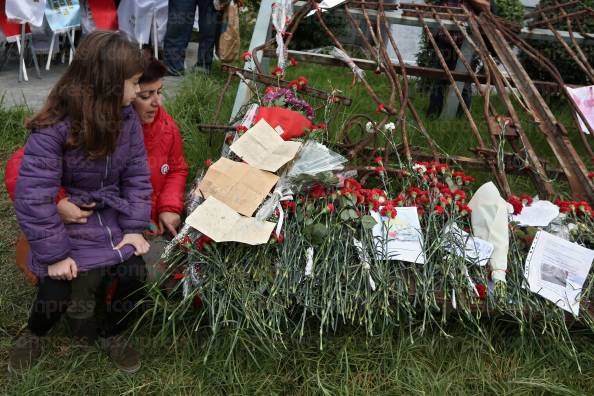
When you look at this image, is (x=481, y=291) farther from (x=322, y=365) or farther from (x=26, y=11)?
(x=26, y=11)

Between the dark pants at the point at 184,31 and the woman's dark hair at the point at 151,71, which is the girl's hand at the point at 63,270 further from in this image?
the dark pants at the point at 184,31

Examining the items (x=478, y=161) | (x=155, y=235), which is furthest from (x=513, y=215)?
(x=155, y=235)

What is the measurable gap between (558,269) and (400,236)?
2.35 ft

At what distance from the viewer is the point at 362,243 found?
92.4 inches

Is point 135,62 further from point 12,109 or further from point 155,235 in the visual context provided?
point 12,109

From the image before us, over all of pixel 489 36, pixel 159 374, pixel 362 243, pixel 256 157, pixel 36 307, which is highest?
pixel 489 36

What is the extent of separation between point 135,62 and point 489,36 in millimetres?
2972

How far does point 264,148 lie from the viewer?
2604mm

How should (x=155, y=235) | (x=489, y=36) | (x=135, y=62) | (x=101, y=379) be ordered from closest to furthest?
(x=135, y=62) < (x=101, y=379) < (x=155, y=235) < (x=489, y=36)

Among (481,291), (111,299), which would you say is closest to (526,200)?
(481,291)

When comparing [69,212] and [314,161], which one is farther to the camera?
[314,161]

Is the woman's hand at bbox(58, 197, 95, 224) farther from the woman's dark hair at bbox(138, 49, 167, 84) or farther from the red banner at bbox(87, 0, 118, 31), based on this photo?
the red banner at bbox(87, 0, 118, 31)

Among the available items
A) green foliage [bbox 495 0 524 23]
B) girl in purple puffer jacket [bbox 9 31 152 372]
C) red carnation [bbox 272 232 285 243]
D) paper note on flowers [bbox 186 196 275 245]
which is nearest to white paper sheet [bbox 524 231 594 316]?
red carnation [bbox 272 232 285 243]

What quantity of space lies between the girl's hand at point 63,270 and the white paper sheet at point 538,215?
1.96m
